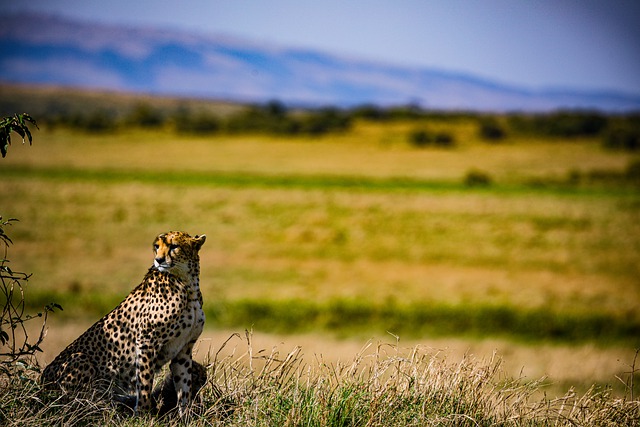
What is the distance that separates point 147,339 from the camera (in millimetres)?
5125

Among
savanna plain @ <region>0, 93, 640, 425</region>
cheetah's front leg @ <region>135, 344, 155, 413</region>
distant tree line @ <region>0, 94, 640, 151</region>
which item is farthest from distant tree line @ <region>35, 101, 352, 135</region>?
cheetah's front leg @ <region>135, 344, 155, 413</region>

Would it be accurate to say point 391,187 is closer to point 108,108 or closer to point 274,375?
point 274,375

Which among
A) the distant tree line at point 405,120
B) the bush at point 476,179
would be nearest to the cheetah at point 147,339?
the bush at point 476,179

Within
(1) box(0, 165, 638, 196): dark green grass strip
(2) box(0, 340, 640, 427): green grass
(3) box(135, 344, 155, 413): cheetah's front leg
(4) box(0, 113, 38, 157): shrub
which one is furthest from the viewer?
(1) box(0, 165, 638, 196): dark green grass strip

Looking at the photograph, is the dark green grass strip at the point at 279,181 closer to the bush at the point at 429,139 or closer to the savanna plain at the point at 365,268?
the savanna plain at the point at 365,268

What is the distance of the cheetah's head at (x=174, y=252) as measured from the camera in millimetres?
5023

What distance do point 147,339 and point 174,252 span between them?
0.61 m

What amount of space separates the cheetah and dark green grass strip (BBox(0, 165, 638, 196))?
52.9 meters

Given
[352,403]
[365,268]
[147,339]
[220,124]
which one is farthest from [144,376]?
[220,124]

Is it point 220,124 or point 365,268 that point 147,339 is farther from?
point 220,124

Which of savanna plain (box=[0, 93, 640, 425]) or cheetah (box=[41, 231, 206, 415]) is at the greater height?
cheetah (box=[41, 231, 206, 415])

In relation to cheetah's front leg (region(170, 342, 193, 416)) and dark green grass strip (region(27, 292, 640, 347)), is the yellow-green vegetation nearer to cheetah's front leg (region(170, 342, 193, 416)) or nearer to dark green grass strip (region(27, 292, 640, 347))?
dark green grass strip (region(27, 292, 640, 347))

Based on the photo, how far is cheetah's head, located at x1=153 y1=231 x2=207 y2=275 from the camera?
16.5 ft

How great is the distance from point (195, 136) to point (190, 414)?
9640cm
